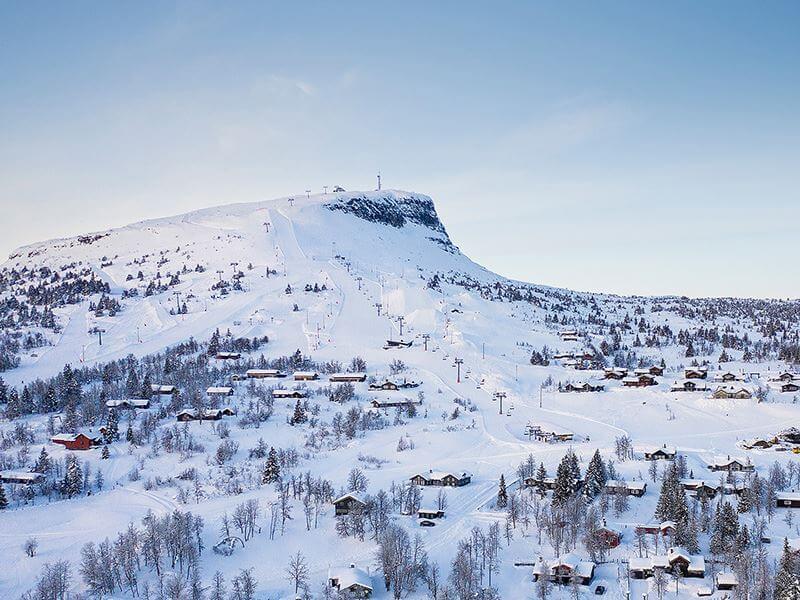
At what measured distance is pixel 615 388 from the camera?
282 feet

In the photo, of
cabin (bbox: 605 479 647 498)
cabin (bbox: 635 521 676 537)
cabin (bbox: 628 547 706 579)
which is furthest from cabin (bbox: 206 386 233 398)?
cabin (bbox: 628 547 706 579)

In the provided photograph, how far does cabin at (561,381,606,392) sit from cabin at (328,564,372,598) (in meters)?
50.1

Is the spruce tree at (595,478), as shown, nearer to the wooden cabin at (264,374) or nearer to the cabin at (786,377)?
the cabin at (786,377)

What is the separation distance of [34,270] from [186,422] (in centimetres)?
11318

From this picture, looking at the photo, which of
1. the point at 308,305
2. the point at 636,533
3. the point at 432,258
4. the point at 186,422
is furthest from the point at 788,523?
the point at 432,258

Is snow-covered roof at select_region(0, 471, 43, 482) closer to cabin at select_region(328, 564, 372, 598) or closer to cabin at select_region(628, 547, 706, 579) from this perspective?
cabin at select_region(328, 564, 372, 598)

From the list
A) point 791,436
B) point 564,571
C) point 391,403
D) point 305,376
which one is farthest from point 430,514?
point 305,376

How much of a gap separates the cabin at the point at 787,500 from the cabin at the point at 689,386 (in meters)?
33.4

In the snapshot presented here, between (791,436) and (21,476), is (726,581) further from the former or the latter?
(21,476)

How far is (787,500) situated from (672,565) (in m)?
14.0

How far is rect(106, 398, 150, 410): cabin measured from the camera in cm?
7606

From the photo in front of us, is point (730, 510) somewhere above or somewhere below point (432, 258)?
below

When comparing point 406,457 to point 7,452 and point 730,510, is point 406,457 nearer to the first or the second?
point 730,510

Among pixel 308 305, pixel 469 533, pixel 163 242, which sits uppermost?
pixel 163 242
